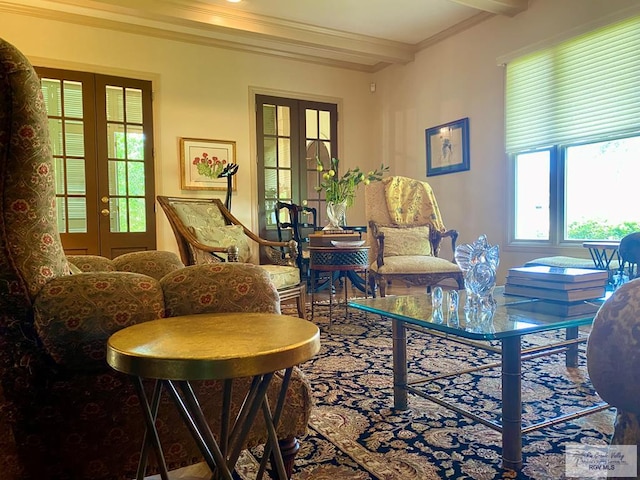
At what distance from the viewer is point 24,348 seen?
90 cm

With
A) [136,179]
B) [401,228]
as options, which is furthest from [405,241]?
[136,179]

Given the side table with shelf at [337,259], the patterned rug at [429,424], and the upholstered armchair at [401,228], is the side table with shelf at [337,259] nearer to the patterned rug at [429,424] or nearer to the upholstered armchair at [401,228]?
the upholstered armchair at [401,228]

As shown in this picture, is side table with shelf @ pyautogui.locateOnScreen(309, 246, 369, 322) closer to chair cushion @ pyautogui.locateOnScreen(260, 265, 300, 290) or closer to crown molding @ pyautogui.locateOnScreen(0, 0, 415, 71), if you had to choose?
chair cushion @ pyautogui.locateOnScreen(260, 265, 300, 290)

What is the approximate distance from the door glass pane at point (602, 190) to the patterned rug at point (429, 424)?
5.24 ft

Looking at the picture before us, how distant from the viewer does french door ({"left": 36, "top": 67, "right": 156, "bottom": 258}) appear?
444 cm

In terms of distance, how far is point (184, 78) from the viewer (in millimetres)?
4934

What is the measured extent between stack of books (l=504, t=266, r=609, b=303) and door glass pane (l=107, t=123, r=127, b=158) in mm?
4233

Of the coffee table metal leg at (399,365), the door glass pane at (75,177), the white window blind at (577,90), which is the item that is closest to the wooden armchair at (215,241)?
the coffee table metal leg at (399,365)

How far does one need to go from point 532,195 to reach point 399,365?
Answer: 121 inches

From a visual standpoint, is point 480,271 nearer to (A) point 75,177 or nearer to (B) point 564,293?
(B) point 564,293

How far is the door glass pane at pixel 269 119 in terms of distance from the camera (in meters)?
5.42

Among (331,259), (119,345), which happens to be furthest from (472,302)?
(331,259)

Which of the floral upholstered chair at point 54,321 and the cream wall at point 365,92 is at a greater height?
the cream wall at point 365,92

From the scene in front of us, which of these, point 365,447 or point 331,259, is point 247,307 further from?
point 331,259
